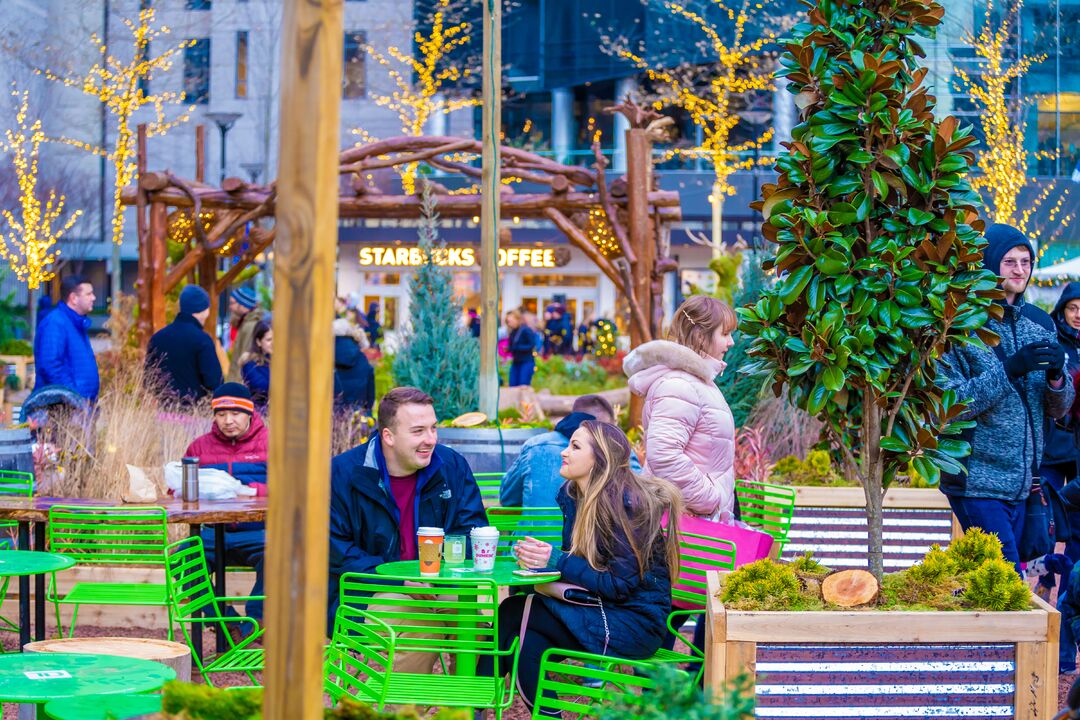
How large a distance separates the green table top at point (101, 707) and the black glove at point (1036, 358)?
3617 millimetres

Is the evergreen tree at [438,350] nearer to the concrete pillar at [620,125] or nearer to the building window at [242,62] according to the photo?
the building window at [242,62]

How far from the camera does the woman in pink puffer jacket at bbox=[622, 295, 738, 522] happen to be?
6.07 metres

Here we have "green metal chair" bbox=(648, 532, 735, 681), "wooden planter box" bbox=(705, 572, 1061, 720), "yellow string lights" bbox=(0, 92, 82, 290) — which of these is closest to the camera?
"wooden planter box" bbox=(705, 572, 1061, 720)

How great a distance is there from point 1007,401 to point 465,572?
Result: 7.58ft

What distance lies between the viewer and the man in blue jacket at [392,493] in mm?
5758

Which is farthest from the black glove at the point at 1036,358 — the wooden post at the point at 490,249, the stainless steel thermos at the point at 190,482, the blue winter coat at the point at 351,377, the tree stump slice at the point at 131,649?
the blue winter coat at the point at 351,377

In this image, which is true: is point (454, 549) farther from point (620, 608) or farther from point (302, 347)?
point (302, 347)

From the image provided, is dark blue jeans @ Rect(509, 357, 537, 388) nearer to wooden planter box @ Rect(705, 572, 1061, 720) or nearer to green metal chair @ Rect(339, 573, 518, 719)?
green metal chair @ Rect(339, 573, 518, 719)

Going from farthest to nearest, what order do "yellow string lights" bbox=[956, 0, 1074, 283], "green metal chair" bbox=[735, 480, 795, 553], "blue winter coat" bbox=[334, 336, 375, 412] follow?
"yellow string lights" bbox=[956, 0, 1074, 283] < "blue winter coat" bbox=[334, 336, 375, 412] < "green metal chair" bbox=[735, 480, 795, 553]

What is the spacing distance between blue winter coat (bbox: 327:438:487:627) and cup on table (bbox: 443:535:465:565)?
315mm

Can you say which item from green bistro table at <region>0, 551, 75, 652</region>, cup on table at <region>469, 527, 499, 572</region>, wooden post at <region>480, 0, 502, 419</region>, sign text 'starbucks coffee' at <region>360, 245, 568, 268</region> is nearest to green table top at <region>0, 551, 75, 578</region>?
green bistro table at <region>0, 551, 75, 652</region>

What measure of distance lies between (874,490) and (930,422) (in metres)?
0.30

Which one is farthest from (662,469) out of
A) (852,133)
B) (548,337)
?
(548,337)

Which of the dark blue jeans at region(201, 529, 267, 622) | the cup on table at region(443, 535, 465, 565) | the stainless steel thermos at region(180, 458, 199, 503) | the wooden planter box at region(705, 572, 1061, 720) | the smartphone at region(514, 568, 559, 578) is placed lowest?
the dark blue jeans at region(201, 529, 267, 622)
